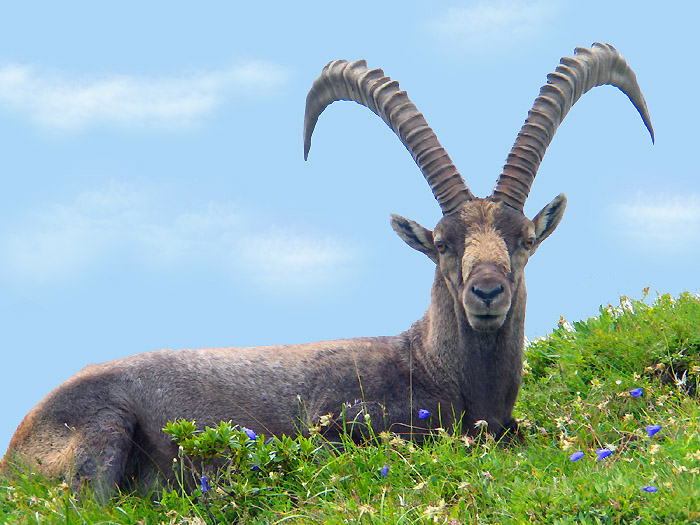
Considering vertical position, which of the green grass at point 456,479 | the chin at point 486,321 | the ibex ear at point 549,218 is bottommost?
the green grass at point 456,479

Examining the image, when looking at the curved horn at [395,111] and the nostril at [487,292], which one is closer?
the nostril at [487,292]

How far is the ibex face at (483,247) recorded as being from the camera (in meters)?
6.90

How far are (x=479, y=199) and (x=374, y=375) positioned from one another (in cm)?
203

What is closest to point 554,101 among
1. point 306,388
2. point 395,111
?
point 395,111

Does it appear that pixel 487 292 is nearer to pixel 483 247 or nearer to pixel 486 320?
pixel 486 320

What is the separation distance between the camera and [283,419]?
7.64 metres

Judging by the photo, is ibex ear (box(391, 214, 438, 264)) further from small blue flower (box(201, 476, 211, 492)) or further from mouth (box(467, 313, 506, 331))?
small blue flower (box(201, 476, 211, 492))

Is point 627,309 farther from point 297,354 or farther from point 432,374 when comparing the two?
point 297,354

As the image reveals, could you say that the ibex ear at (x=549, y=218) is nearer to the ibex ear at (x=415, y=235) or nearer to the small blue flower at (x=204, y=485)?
the ibex ear at (x=415, y=235)

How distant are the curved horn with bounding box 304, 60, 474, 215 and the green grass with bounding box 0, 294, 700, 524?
2.49 meters

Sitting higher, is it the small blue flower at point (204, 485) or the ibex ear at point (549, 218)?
the ibex ear at point (549, 218)

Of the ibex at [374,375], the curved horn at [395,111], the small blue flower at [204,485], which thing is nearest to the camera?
the small blue flower at [204,485]

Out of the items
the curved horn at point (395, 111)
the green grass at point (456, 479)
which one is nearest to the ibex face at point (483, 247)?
the curved horn at point (395, 111)

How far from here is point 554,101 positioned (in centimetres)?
873
